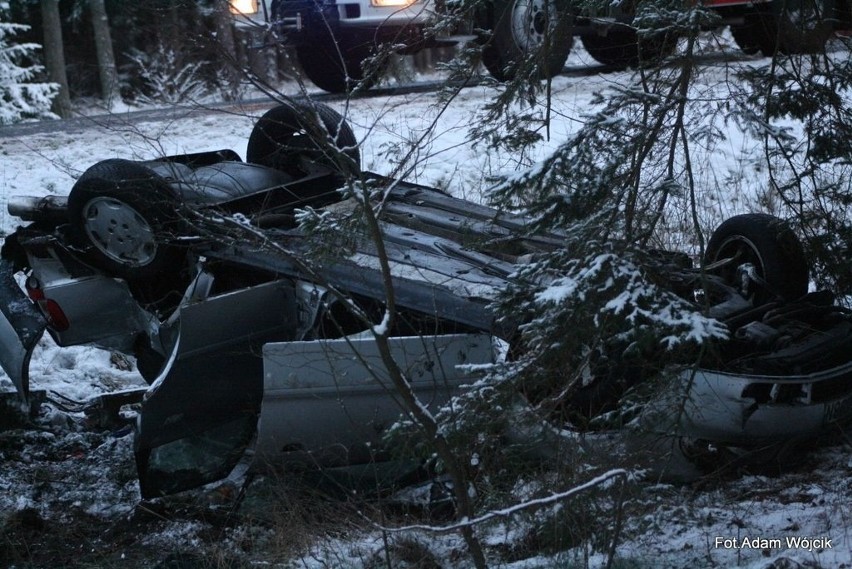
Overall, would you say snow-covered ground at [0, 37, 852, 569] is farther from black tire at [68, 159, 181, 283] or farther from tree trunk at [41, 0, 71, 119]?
tree trunk at [41, 0, 71, 119]

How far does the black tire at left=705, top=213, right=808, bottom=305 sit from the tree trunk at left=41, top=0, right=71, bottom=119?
1816 cm

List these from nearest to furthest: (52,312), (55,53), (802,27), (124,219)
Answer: (802,27) < (124,219) < (52,312) < (55,53)

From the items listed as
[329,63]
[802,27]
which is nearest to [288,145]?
[802,27]

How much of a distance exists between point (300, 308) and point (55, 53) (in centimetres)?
1855

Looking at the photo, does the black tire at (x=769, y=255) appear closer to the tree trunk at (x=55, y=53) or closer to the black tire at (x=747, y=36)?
the black tire at (x=747, y=36)

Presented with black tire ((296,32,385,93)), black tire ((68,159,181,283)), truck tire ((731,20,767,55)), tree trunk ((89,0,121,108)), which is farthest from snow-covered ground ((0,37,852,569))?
tree trunk ((89,0,121,108))

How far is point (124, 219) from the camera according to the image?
5.05m

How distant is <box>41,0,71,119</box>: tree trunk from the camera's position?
20391 millimetres

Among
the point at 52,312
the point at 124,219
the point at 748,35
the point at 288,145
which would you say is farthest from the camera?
the point at 748,35

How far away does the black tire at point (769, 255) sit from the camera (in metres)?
4.68

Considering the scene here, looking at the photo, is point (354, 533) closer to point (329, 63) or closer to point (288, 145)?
point (288, 145)

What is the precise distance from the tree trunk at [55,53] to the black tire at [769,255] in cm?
1816

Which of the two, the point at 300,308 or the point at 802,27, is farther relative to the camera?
the point at 300,308

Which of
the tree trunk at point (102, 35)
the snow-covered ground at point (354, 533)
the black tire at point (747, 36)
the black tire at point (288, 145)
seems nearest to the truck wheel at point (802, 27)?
the snow-covered ground at point (354, 533)
